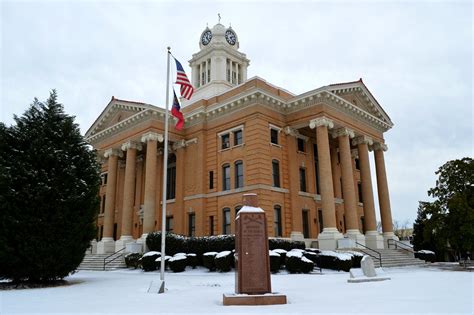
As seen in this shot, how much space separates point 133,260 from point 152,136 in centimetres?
1054

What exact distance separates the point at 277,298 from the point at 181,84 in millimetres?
12568

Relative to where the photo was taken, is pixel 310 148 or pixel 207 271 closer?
pixel 207 271

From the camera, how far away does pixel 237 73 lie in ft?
145

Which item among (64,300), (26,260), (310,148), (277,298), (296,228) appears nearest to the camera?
(277,298)

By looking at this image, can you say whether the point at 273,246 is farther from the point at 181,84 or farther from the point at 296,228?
the point at 181,84

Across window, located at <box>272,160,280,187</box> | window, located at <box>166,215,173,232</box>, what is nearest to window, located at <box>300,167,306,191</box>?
window, located at <box>272,160,280,187</box>

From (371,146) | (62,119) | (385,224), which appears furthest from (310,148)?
(62,119)

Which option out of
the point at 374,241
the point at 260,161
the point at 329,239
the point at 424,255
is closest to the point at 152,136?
the point at 260,161

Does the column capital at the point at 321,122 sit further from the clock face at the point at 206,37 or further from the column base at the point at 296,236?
the clock face at the point at 206,37

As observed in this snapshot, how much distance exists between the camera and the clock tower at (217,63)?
42.2 meters

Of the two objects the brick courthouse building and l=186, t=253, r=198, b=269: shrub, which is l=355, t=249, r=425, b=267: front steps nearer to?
the brick courthouse building

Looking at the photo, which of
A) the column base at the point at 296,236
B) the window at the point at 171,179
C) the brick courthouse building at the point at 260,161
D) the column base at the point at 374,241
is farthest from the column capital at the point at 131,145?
the column base at the point at 374,241

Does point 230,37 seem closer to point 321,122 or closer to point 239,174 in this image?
point 321,122

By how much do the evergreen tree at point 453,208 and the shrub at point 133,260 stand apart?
63.7 ft
